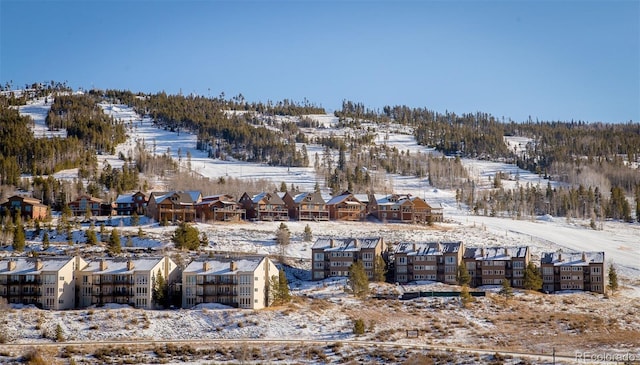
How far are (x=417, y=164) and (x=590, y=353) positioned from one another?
140 metres

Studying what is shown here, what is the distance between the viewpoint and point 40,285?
216 ft

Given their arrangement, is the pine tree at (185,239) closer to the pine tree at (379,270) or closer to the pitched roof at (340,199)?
the pine tree at (379,270)

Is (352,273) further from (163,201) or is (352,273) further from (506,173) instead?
(506,173)

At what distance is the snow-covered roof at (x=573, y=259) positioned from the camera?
254 feet

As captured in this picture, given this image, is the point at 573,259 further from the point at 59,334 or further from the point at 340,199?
the point at 59,334

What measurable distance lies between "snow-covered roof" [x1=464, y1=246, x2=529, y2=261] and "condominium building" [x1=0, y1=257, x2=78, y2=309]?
3824 cm

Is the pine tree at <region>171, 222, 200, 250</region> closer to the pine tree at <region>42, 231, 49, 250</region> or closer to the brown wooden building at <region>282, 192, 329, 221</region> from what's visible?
the pine tree at <region>42, 231, 49, 250</region>

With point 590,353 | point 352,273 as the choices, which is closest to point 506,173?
point 352,273

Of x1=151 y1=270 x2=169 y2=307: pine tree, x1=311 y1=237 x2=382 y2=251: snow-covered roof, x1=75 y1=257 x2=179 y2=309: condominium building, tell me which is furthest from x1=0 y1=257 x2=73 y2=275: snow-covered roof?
x1=311 y1=237 x2=382 y2=251: snow-covered roof

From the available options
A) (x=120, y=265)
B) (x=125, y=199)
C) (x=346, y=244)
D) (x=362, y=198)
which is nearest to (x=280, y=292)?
(x=120, y=265)

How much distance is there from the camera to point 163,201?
103 metres

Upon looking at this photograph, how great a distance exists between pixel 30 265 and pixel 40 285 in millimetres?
2703

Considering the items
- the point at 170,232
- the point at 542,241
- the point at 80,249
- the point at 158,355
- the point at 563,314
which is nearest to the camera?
the point at 158,355

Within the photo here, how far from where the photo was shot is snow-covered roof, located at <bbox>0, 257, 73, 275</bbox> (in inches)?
2616
